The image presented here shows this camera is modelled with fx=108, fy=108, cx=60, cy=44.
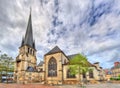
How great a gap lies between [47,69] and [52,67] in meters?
2.11

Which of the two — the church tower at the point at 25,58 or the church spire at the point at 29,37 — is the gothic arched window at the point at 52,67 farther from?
the church spire at the point at 29,37

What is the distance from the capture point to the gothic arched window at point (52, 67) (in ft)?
120

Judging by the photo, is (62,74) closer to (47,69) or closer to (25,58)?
(47,69)

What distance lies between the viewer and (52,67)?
37406mm

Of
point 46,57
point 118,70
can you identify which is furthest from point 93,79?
point 118,70

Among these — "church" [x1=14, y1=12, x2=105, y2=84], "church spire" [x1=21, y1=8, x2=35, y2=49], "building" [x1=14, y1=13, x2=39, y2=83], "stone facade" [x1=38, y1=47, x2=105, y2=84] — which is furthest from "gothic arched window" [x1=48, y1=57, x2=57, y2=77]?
"church spire" [x1=21, y1=8, x2=35, y2=49]

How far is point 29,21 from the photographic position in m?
62.6

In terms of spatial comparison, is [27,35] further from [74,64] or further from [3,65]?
[74,64]

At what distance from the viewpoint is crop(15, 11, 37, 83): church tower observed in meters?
47.3

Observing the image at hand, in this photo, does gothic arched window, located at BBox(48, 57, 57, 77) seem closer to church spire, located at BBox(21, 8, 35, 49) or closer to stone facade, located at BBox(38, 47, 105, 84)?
stone facade, located at BBox(38, 47, 105, 84)

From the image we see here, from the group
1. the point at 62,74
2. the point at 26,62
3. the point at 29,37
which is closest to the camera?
the point at 62,74

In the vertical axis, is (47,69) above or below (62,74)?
above

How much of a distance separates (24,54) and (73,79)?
89.7 feet

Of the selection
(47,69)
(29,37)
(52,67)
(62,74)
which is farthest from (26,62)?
(62,74)
